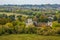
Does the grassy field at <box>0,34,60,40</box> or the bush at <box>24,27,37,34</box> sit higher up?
the bush at <box>24,27,37,34</box>

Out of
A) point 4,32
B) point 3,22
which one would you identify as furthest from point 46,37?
point 3,22

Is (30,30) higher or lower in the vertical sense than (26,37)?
higher

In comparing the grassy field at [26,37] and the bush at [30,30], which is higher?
the bush at [30,30]

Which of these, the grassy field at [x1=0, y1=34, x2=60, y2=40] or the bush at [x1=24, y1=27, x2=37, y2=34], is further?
the bush at [x1=24, y1=27, x2=37, y2=34]

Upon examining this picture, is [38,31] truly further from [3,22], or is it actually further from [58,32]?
[3,22]

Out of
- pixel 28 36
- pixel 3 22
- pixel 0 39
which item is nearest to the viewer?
pixel 0 39

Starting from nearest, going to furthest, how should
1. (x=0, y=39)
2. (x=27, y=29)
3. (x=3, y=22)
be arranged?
1. (x=0, y=39)
2. (x=27, y=29)
3. (x=3, y=22)

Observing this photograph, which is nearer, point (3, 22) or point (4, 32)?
point (4, 32)

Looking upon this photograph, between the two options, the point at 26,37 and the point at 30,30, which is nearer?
the point at 26,37

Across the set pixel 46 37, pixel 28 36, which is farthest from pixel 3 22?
pixel 46 37

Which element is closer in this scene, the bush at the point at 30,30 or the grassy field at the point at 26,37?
the grassy field at the point at 26,37
